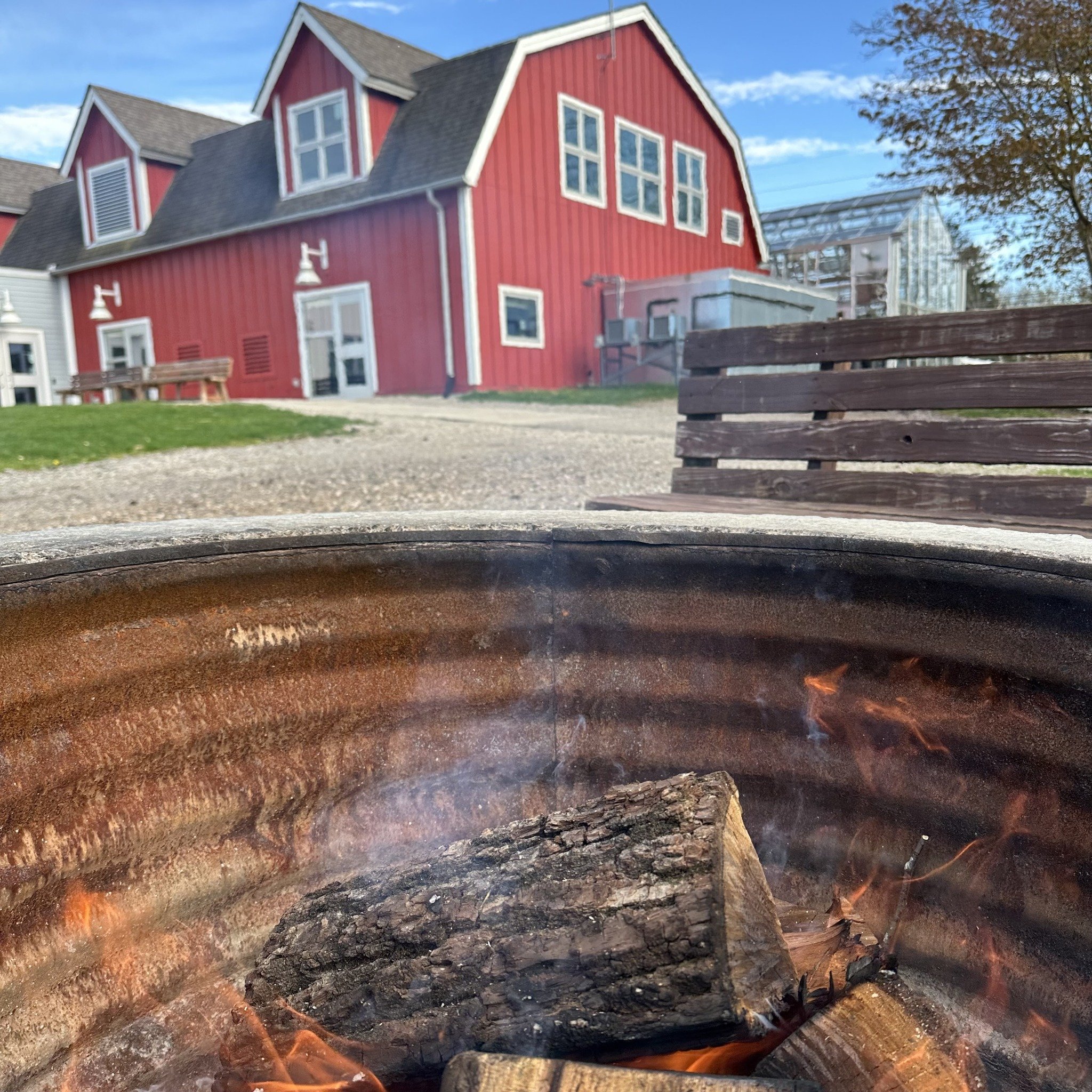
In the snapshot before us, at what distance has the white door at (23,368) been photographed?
2080 centimetres

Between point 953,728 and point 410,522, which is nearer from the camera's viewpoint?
point 953,728

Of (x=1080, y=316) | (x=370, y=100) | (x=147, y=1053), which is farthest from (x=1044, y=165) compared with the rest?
(x=147, y=1053)

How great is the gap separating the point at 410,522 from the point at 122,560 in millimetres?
626

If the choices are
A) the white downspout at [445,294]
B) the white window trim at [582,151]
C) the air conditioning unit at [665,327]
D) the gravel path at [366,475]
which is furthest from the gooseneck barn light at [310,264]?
the air conditioning unit at [665,327]

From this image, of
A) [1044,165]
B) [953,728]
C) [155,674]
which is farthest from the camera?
[1044,165]

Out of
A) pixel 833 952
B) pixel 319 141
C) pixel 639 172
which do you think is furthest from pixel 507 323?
pixel 833 952

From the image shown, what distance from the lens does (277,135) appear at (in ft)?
57.7

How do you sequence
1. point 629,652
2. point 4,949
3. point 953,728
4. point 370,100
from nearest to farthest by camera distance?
1. point 4,949
2. point 953,728
3. point 629,652
4. point 370,100

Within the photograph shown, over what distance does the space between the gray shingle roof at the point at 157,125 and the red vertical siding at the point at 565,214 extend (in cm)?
867

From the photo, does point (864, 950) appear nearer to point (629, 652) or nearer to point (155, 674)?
point (629, 652)

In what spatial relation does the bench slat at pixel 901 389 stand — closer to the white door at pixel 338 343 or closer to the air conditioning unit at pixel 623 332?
the white door at pixel 338 343

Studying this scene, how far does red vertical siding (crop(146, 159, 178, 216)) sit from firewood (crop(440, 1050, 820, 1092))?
2226cm

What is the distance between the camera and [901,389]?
3652 mm

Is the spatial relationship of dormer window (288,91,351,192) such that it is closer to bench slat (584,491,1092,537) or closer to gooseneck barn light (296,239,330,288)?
gooseneck barn light (296,239,330,288)
